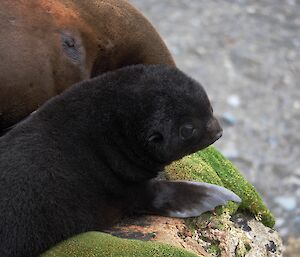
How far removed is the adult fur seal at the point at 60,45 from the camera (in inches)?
167

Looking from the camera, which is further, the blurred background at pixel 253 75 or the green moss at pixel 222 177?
the blurred background at pixel 253 75

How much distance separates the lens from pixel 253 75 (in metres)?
9.59

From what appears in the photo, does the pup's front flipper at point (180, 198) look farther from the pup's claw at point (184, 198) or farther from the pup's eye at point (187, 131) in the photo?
the pup's eye at point (187, 131)

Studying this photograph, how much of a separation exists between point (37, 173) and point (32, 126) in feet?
1.00

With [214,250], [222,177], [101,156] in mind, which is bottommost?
[222,177]

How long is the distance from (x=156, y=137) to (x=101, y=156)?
0.94ft

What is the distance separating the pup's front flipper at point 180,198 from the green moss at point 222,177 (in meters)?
0.18

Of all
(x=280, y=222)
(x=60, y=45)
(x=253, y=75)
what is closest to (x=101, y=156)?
(x=60, y=45)

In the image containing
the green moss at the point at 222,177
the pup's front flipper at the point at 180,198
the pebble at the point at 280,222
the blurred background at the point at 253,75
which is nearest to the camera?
the pup's front flipper at the point at 180,198

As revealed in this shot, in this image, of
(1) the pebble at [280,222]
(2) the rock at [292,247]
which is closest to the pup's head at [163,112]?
(2) the rock at [292,247]

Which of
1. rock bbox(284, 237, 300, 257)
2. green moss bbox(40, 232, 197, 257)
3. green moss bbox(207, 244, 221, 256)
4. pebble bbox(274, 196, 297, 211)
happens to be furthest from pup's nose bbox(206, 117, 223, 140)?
pebble bbox(274, 196, 297, 211)

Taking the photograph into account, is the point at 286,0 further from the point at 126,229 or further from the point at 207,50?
the point at 126,229

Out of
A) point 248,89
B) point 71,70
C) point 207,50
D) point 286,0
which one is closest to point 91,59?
point 71,70

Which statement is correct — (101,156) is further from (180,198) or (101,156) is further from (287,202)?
(287,202)
